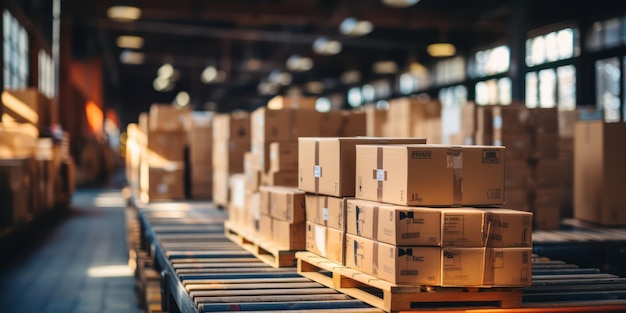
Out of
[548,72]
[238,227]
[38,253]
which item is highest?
[548,72]

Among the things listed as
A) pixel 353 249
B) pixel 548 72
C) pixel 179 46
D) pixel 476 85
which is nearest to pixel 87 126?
pixel 179 46

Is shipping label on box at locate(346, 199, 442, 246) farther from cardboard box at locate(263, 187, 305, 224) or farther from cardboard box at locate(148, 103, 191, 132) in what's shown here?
cardboard box at locate(148, 103, 191, 132)

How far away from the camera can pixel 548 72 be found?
15.5m

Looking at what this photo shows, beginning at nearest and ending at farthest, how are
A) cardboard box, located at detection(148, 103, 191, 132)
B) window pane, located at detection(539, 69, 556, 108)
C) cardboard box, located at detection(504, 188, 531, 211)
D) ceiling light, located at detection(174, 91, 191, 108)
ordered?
cardboard box, located at detection(504, 188, 531, 211), cardboard box, located at detection(148, 103, 191, 132), window pane, located at detection(539, 69, 556, 108), ceiling light, located at detection(174, 91, 191, 108)

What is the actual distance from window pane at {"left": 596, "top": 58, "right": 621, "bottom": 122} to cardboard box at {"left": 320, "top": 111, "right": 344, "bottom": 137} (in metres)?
7.78

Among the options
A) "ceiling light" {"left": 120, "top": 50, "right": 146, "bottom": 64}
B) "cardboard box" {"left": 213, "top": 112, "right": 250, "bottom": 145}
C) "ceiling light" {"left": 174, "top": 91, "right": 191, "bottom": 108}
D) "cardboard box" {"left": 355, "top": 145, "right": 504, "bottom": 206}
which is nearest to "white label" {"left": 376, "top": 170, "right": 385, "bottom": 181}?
"cardboard box" {"left": 355, "top": 145, "right": 504, "bottom": 206}

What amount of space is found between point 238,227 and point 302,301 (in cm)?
246

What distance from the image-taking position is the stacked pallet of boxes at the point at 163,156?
33.8ft

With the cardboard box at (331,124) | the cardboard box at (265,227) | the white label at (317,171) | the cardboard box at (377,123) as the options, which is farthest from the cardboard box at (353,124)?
the cardboard box at (377,123)

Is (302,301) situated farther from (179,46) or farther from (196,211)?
(179,46)

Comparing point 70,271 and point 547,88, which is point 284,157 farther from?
point 547,88

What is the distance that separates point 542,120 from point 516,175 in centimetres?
56

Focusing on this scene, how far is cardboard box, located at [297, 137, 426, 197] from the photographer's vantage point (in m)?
4.45

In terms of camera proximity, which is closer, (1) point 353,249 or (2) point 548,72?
(1) point 353,249
